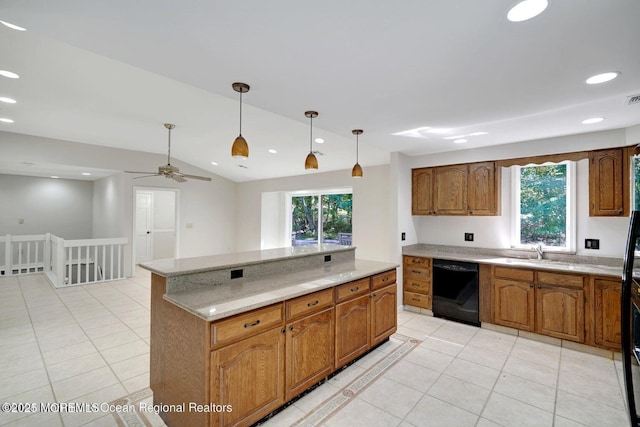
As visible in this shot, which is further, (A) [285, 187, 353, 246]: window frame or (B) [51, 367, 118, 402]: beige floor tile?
(A) [285, 187, 353, 246]: window frame

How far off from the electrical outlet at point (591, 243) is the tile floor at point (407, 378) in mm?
1208

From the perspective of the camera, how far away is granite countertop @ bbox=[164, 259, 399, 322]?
174 cm

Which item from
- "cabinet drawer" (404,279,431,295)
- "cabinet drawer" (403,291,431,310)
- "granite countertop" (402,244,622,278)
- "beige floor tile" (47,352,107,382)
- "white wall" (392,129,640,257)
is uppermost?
"white wall" (392,129,640,257)

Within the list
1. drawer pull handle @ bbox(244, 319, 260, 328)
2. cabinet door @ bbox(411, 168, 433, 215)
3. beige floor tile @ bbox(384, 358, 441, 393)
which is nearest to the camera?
drawer pull handle @ bbox(244, 319, 260, 328)

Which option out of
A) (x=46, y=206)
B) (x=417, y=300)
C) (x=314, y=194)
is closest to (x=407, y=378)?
(x=417, y=300)

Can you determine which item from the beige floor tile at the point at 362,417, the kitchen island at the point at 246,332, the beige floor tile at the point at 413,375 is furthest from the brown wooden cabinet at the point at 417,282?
the beige floor tile at the point at 362,417

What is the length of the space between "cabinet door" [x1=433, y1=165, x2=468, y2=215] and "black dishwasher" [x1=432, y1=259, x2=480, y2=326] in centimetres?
77

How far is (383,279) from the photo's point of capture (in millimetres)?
3109

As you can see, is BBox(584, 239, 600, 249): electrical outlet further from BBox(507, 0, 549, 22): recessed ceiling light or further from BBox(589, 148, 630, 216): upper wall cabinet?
BBox(507, 0, 549, 22): recessed ceiling light

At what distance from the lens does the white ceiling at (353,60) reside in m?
1.35

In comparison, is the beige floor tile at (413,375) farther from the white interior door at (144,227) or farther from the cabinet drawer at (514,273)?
the white interior door at (144,227)

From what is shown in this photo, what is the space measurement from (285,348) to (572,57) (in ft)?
8.52

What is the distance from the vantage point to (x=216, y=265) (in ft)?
7.43

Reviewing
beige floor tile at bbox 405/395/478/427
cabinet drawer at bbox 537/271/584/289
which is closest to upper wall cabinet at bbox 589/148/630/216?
cabinet drawer at bbox 537/271/584/289
